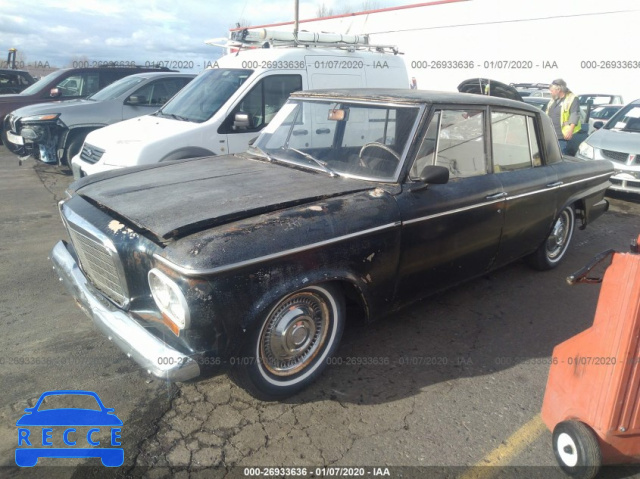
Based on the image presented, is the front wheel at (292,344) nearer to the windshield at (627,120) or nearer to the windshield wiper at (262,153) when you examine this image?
the windshield wiper at (262,153)

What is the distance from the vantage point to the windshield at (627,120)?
28.9ft

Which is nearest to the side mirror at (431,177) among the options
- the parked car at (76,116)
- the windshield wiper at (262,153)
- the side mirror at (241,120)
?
the windshield wiper at (262,153)

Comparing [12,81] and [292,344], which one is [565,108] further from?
[12,81]

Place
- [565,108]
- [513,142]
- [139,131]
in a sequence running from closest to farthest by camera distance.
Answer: [513,142], [139,131], [565,108]

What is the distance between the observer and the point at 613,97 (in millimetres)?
15039

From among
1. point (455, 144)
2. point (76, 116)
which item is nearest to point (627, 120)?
point (455, 144)

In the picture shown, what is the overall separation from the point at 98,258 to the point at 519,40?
2377 cm

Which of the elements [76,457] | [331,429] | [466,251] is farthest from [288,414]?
[466,251]

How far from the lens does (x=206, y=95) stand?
261 inches

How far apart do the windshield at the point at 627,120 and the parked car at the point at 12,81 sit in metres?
14.9

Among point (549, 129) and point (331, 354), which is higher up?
point (549, 129)

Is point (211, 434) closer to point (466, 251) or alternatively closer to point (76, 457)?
point (76, 457)

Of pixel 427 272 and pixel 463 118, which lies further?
pixel 463 118

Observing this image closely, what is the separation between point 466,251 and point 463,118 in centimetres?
105
